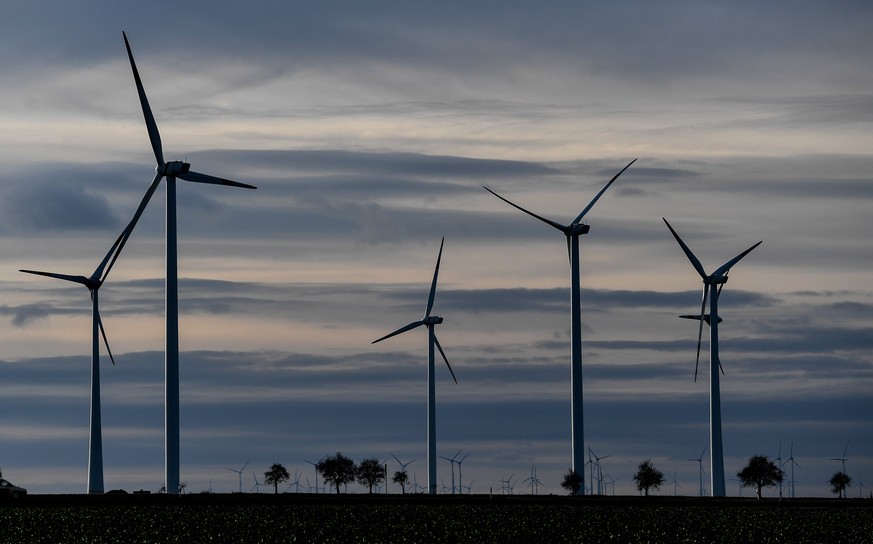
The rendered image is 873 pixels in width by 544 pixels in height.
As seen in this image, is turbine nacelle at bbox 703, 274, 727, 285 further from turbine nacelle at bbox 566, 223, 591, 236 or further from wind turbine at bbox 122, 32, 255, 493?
wind turbine at bbox 122, 32, 255, 493

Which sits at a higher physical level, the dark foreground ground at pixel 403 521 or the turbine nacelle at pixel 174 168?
the turbine nacelle at pixel 174 168

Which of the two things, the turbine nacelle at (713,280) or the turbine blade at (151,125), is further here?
the turbine nacelle at (713,280)

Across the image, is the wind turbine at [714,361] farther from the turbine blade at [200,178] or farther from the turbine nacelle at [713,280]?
the turbine blade at [200,178]

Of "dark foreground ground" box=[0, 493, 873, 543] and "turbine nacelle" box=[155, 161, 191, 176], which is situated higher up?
"turbine nacelle" box=[155, 161, 191, 176]

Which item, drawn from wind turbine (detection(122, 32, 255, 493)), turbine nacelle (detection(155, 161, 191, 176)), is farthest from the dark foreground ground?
turbine nacelle (detection(155, 161, 191, 176))

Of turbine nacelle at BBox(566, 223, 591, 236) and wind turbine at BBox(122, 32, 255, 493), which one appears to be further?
turbine nacelle at BBox(566, 223, 591, 236)

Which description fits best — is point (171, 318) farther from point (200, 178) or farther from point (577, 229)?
point (577, 229)

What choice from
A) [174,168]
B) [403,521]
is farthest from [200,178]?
[403,521]

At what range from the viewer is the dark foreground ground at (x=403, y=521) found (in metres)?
108

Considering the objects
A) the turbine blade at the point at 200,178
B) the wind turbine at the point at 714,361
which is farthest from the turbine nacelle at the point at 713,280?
the turbine blade at the point at 200,178

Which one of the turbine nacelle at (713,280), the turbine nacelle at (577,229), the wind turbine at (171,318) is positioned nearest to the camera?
the wind turbine at (171,318)

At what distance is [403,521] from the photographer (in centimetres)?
12138

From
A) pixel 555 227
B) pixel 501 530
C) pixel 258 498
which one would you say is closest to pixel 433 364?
pixel 555 227

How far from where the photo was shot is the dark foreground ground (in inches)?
4254
